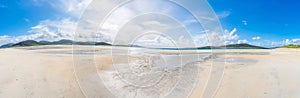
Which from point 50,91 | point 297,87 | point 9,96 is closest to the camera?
point 9,96

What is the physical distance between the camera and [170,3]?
25.9ft

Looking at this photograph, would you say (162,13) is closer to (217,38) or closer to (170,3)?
(170,3)

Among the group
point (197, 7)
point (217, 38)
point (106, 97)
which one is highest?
point (197, 7)

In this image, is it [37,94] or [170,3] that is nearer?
[37,94]

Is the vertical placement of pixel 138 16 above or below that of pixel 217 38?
above

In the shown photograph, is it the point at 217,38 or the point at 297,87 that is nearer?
the point at 217,38

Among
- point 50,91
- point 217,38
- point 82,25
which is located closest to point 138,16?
point 82,25

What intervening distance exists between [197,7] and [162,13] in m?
2.36

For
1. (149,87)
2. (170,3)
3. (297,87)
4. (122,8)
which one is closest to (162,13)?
(170,3)

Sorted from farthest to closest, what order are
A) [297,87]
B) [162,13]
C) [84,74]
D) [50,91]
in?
[84,74] → [162,13] → [297,87] → [50,91]

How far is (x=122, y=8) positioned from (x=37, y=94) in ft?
14.3

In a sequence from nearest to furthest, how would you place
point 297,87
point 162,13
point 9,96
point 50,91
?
point 9,96 < point 50,91 < point 297,87 < point 162,13

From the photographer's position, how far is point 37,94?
656cm

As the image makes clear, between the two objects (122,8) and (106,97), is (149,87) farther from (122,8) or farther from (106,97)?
(122,8)
